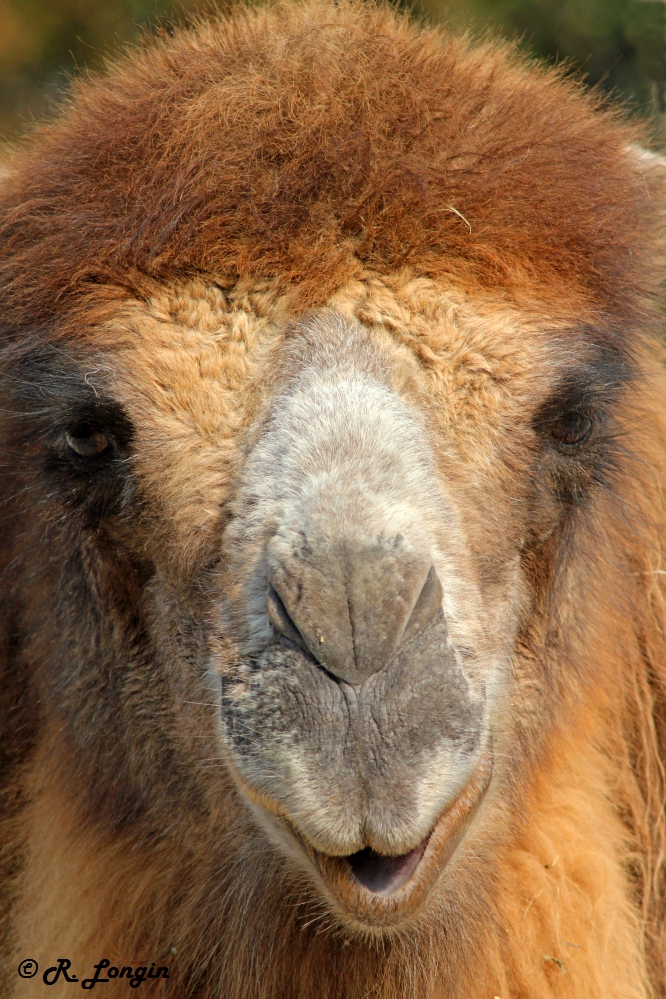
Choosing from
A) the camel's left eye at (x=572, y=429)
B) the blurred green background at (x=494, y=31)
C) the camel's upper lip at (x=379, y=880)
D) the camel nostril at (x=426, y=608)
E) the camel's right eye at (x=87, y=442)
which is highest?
the blurred green background at (x=494, y=31)

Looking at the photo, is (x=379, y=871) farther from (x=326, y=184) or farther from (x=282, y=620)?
(x=326, y=184)

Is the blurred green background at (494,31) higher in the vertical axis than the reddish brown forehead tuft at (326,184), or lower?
higher

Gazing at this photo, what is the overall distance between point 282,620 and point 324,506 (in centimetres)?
29

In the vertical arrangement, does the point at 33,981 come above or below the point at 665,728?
below

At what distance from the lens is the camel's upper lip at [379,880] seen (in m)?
2.58

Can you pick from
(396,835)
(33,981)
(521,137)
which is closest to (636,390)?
(521,137)

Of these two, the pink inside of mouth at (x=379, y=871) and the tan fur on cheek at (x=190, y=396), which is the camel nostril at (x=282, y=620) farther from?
the pink inside of mouth at (x=379, y=871)

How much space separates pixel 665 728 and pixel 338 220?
2.36 meters

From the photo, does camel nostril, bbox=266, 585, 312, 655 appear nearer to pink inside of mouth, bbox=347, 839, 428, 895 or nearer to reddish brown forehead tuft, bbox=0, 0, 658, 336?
pink inside of mouth, bbox=347, 839, 428, 895

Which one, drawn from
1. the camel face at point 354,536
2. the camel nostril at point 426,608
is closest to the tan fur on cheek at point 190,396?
the camel face at point 354,536

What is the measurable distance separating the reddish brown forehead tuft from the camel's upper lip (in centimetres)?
145

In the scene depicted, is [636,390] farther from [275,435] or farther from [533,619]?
[275,435]

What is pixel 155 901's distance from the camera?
3.52 meters

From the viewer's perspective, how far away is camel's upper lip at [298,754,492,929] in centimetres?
258
